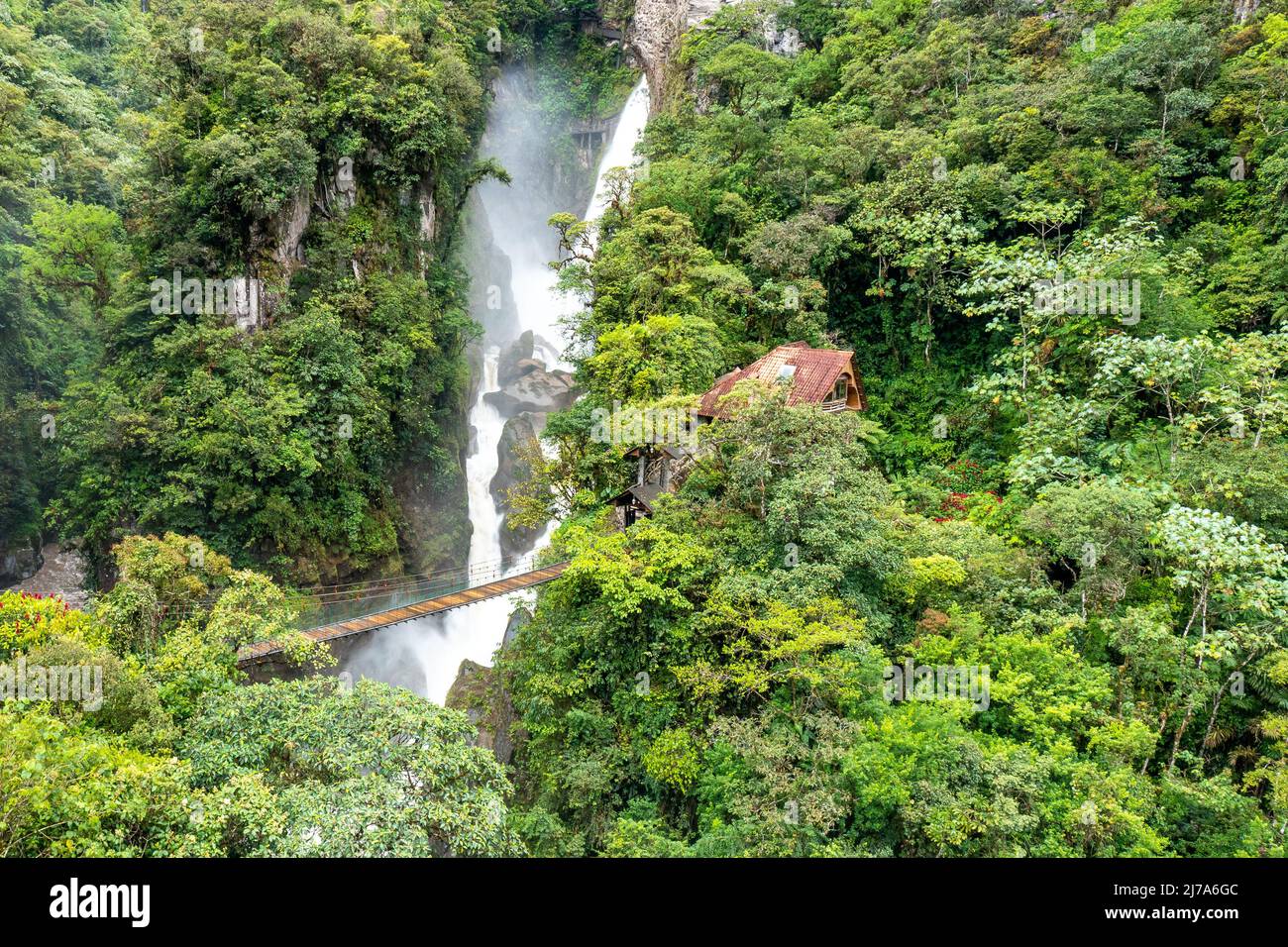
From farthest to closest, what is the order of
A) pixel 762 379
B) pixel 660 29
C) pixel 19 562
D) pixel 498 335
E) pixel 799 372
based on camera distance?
1. pixel 660 29
2. pixel 498 335
3. pixel 19 562
4. pixel 799 372
5. pixel 762 379

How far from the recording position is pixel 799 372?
16.7 metres

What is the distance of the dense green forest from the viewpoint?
31.1 feet

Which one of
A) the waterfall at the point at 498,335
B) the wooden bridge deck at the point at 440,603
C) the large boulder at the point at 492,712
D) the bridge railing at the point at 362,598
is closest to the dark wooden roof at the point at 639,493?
the wooden bridge deck at the point at 440,603

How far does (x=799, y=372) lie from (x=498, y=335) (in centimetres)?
1978

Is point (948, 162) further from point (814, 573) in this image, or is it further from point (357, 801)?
point (357, 801)

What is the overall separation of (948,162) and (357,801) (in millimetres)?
20056

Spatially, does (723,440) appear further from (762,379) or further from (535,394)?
(535,394)

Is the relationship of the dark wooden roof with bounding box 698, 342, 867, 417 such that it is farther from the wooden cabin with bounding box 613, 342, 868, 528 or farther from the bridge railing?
the bridge railing

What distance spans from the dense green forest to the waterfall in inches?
68.9

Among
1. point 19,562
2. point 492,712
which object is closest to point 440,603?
point 492,712

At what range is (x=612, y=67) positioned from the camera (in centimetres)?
3978

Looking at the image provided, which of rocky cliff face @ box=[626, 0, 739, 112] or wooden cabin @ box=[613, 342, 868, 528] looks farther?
rocky cliff face @ box=[626, 0, 739, 112]

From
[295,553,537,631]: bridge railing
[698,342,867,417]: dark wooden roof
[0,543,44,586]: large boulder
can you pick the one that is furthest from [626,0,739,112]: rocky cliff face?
[0,543,44,586]: large boulder

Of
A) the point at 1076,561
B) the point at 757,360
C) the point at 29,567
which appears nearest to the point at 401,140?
the point at 757,360
